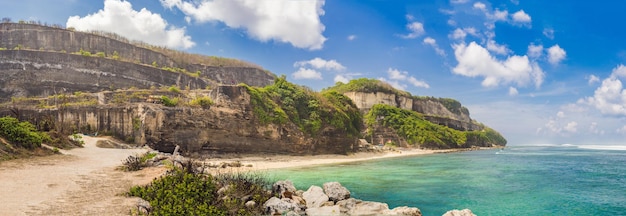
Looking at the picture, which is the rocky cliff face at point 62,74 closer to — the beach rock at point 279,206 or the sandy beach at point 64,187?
the sandy beach at point 64,187

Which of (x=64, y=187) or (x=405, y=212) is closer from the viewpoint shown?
(x=64, y=187)

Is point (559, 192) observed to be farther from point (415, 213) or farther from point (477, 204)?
point (415, 213)

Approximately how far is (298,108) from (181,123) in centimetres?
1652

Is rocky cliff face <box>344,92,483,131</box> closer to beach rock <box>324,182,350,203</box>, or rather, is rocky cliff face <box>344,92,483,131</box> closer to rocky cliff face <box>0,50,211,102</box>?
rocky cliff face <box>0,50,211,102</box>

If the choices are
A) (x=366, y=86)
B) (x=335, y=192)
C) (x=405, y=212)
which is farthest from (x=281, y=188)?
(x=366, y=86)

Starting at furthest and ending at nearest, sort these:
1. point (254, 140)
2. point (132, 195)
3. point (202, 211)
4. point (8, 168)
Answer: point (254, 140) < point (8, 168) < point (132, 195) < point (202, 211)

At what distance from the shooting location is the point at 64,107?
3384 centimetres

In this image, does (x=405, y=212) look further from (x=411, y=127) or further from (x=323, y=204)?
(x=411, y=127)

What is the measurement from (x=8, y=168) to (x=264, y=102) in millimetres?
28542

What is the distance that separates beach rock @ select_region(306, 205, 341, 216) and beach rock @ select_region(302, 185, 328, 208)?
0.75 m

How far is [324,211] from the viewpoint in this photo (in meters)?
12.8

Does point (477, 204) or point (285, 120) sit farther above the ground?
point (285, 120)

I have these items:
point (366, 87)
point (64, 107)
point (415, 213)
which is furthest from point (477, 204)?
point (366, 87)

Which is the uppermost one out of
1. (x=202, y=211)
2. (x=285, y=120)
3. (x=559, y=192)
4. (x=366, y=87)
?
(x=366, y=87)
